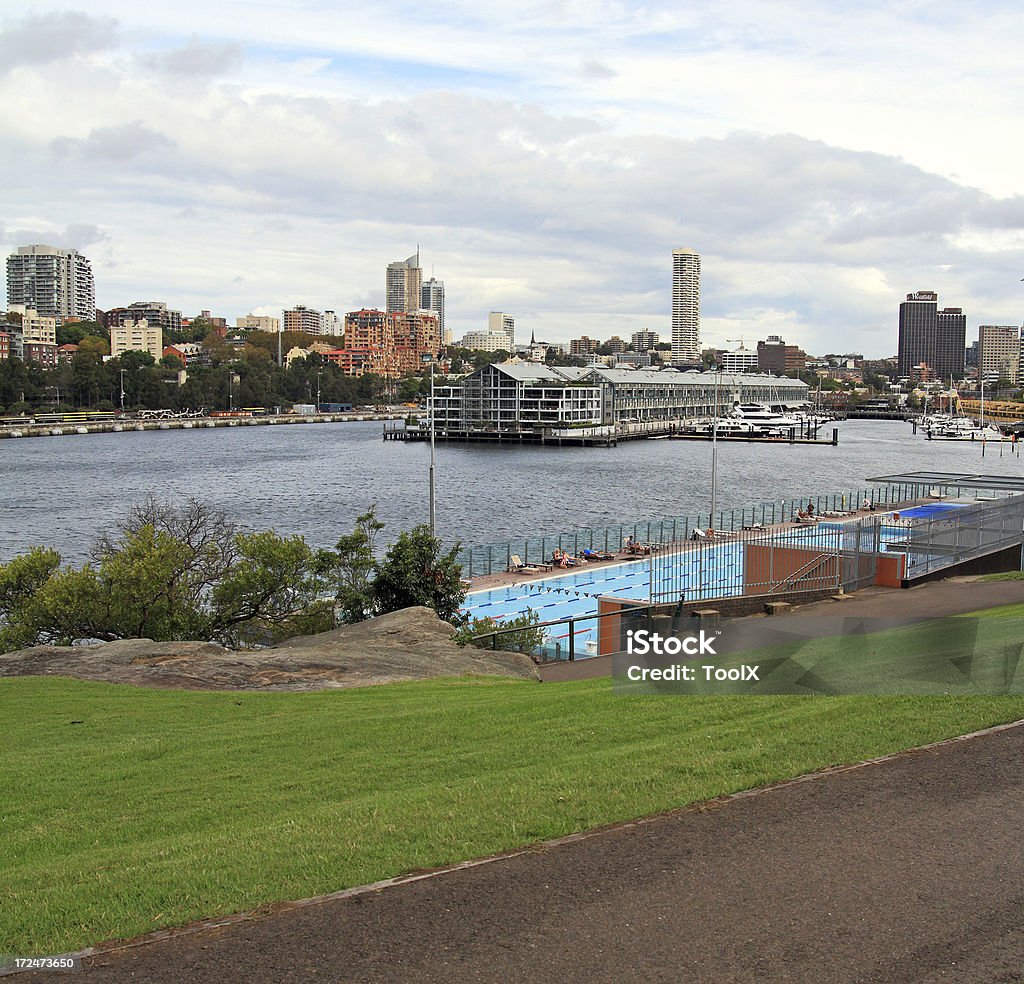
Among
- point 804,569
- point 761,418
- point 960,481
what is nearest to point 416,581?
point 804,569

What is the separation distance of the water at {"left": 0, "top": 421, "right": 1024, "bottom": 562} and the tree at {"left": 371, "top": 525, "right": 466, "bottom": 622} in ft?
99.7

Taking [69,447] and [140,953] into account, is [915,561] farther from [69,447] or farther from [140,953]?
[69,447]

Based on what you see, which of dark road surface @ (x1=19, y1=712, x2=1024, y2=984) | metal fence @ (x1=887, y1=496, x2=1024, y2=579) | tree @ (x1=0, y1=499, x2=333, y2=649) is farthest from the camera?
tree @ (x1=0, y1=499, x2=333, y2=649)

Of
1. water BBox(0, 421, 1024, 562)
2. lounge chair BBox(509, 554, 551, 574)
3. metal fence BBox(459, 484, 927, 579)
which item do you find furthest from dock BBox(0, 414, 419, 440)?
lounge chair BBox(509, 554, 551, 574)

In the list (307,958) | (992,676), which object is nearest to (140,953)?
(307,958)

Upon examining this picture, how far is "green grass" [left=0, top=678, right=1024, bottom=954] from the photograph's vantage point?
6.51 metres

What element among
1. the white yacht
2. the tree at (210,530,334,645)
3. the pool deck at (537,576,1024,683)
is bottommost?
the tree at (210,530,334,645)

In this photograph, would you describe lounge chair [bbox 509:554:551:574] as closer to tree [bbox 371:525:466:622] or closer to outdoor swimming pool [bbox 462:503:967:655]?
outdoor swimming pool [bbox 462:503:967:655]

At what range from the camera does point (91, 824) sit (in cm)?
809

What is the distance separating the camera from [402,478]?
295ft

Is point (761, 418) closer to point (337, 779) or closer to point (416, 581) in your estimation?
point (416, 581)

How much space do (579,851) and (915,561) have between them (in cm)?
1701

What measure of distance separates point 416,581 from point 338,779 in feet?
43.9

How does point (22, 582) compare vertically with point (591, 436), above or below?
below
